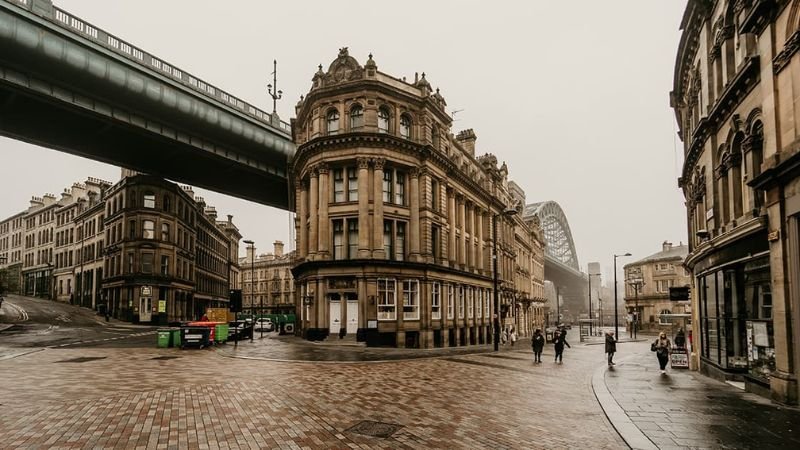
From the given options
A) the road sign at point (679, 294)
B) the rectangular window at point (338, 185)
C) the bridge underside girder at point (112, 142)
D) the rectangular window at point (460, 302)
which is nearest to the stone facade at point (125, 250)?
the bridge underside girder at point (112, 142)

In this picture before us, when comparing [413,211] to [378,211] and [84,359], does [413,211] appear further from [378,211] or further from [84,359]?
[84,359]

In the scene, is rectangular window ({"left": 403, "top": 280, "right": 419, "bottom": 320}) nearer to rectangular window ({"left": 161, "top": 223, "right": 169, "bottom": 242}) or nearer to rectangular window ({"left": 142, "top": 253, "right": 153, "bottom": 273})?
rectangular window ({"left": 142, "top": 253, "right": 153, "bottom": 273})

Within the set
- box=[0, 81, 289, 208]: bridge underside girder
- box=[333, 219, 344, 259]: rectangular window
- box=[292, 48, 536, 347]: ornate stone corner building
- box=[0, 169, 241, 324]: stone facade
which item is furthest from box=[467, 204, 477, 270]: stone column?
box=[0, 169, 241, 324]: stone facade

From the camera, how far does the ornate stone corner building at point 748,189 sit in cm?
1263

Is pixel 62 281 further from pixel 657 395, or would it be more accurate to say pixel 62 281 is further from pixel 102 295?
pixel 657 395

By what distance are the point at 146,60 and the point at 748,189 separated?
43.0 meters

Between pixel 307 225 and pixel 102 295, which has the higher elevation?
pixel 307 225

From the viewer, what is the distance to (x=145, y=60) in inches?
1651

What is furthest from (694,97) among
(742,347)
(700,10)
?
(742,347)

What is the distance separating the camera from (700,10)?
20.0m

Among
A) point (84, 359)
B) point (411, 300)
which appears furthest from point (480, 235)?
point (84, 359)

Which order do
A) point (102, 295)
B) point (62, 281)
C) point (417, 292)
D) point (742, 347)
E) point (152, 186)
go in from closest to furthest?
point (742, 347) < point (417, 292) < point (152, 186) < point (102, 295) < point (62, 281)

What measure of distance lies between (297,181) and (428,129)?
11.8 metres

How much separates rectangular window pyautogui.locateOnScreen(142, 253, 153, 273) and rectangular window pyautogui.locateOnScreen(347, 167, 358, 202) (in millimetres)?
37881
